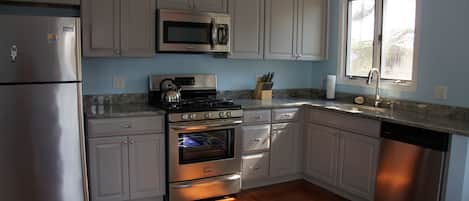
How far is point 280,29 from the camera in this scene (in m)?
4.11

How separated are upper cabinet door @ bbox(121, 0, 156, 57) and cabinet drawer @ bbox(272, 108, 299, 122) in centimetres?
136

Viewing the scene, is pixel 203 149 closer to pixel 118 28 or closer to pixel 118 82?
pixel 118 82

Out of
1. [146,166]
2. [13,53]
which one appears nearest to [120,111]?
[146,166]

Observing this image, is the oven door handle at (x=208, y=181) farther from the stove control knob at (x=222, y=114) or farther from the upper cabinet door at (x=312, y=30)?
the upper cabinet door at (x=312, y=30)

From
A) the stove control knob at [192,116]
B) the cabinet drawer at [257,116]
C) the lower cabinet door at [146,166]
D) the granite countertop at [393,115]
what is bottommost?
the lower cabinet door at [146,166]

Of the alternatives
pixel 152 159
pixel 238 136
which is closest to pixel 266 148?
pixel 238 136

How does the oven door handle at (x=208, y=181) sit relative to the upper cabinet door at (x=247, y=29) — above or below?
below

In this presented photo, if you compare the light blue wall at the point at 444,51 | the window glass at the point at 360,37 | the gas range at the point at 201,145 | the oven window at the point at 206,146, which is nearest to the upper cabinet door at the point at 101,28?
the gas range at the point at 201,145

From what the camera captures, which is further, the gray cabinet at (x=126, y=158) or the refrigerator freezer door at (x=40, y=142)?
the gray cabinet at (x=126, y=158)

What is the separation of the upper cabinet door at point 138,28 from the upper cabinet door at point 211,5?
44 centimetres

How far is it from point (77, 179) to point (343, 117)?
2.33 meters

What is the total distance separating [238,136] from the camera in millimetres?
3582

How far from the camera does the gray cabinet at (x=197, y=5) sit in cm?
344

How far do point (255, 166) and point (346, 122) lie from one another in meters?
1.00
